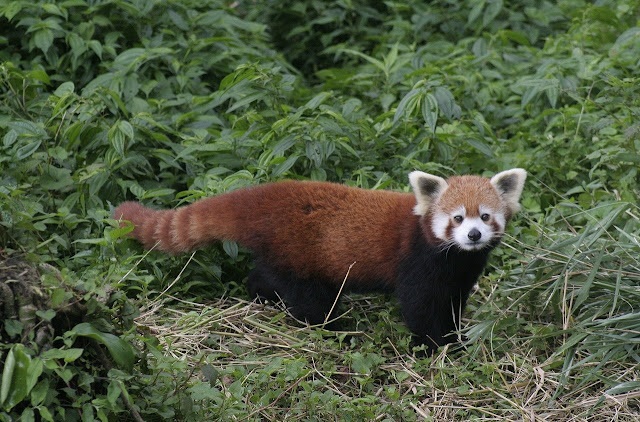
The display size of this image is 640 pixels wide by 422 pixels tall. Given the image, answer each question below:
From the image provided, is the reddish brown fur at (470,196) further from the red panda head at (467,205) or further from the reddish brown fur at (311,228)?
the reddish brown fur at (311,228)

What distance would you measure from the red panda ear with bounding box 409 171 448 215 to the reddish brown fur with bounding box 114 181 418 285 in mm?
93

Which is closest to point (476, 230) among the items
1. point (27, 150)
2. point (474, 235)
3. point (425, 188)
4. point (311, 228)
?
point (474, 235)

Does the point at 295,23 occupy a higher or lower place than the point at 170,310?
higher

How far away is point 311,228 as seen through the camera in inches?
169

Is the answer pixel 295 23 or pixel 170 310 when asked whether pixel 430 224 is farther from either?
pixel 295 23

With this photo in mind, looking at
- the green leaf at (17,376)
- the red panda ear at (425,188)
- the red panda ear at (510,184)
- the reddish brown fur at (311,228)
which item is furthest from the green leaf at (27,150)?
the red panda ear at (510,184)

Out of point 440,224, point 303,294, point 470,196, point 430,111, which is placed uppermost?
point 430,111

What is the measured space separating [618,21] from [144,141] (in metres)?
3.59

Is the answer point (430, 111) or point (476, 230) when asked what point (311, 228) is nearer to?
point (476, 230)

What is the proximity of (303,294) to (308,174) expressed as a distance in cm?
84

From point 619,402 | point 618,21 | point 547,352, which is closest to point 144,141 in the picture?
point 547,352

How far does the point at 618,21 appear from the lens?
6.68m

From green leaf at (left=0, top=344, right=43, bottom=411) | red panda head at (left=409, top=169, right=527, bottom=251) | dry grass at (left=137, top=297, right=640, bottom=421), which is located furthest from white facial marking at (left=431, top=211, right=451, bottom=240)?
green leaf at (left=0, top=344, right=43, bottom=411)

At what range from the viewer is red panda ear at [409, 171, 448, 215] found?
412 cm
